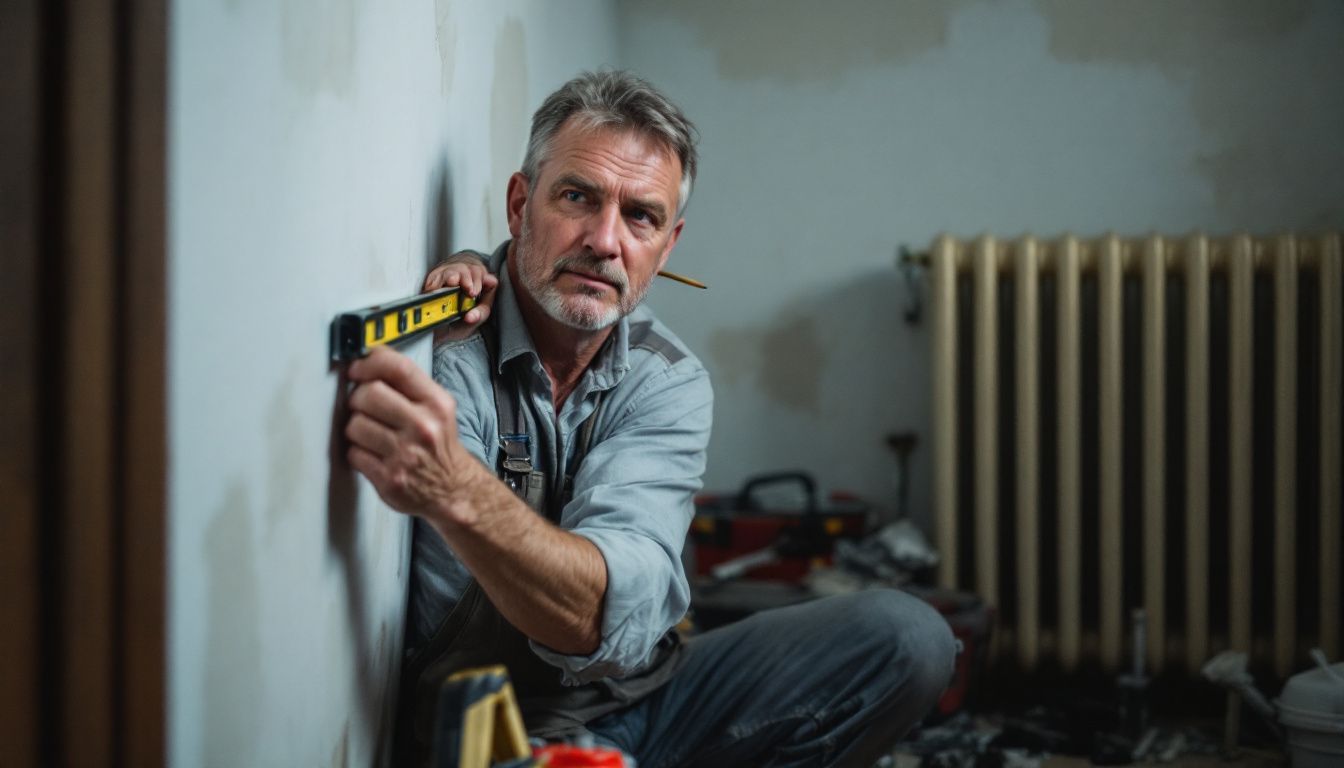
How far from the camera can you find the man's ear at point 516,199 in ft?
4.33

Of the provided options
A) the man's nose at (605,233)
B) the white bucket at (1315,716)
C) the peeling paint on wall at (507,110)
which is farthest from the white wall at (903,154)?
the man's nose at (605,233)

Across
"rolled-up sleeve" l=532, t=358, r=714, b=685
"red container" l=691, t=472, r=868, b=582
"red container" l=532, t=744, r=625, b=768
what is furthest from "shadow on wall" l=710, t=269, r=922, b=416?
"red container" l=532, t=744, r=625, b=768

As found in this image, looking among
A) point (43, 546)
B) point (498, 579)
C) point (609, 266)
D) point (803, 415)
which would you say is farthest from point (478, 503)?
point (803, 415)

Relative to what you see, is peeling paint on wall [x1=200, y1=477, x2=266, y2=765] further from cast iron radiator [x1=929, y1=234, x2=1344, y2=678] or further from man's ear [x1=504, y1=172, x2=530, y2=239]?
cast iron radiator [x1=929, y1=234, x2=1344, y2=678]

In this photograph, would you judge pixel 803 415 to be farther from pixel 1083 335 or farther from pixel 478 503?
pixel 478 503

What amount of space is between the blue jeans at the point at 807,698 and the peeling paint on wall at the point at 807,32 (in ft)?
5.32

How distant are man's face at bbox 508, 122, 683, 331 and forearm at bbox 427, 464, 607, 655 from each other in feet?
1.17

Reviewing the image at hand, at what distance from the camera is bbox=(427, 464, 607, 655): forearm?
0.85 m

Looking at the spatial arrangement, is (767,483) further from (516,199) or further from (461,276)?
(461,276)

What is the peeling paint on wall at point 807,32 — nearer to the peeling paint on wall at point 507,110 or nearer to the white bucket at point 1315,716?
the peeling paint on wall at point 507,110

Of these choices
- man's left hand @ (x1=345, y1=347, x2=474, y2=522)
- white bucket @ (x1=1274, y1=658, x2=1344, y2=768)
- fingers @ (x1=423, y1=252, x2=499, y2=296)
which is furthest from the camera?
white bucket @ (x1=1274, y1=658, x2=1344, y2=768)

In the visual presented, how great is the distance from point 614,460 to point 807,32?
5.86 ft

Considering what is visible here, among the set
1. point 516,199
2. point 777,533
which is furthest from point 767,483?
point 516,199

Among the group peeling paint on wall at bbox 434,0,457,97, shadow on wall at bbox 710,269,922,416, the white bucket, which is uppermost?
peeling paint on wall at bbox 434,0,457,97
